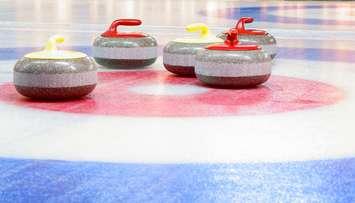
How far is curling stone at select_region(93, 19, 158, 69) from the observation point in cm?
801

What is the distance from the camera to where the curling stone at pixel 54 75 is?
229 inches

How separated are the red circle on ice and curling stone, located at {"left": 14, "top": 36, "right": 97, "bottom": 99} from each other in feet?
0.32

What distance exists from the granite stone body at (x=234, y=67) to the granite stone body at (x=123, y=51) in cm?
151

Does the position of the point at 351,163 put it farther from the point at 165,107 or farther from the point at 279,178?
the point at 165,107

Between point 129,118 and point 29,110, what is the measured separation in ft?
2.78

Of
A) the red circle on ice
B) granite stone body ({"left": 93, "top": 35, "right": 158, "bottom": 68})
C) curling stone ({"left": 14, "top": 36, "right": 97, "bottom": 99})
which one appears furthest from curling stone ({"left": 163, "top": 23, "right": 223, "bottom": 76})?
curling stone ({"left": 14, "top": 36, "right": 97, "bottom": 99})

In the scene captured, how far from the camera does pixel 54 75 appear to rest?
582 cm

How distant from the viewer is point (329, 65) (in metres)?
8.74

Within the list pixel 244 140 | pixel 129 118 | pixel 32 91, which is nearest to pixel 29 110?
pixel 32 91

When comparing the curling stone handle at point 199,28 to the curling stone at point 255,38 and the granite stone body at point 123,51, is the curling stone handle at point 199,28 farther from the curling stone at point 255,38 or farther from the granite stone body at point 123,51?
the granite stone body at point 123,51

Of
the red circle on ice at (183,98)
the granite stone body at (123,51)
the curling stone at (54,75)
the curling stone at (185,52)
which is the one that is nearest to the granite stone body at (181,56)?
the curling stone at (185,52)

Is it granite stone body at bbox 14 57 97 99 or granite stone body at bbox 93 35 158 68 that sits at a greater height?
granite stone body at bbox 14 57 97 99

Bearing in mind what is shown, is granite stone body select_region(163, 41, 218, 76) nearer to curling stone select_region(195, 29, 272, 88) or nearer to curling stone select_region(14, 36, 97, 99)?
curling stone select_region(195, 29, 272, 88)

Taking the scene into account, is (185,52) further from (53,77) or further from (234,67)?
(53,77)
